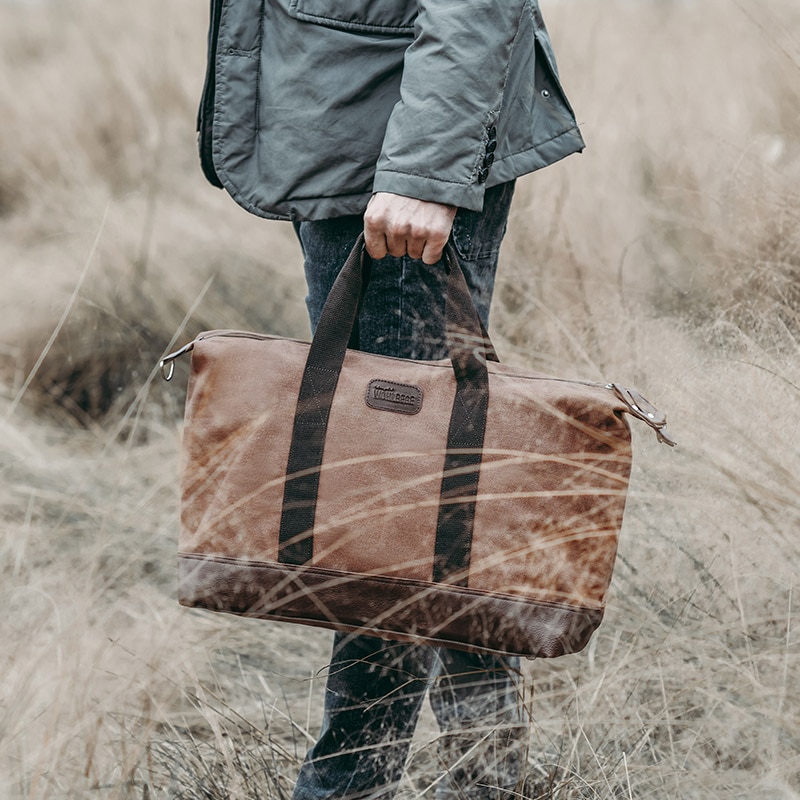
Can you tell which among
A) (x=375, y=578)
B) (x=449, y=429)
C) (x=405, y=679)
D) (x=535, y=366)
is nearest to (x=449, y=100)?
(x=449, y=429)

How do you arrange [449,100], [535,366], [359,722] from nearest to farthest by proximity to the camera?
[449,100] < [359,722] < [535,366]

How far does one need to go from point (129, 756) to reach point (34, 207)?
2.90 metres

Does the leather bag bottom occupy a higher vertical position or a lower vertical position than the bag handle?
lower

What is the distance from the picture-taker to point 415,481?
1.14 metres

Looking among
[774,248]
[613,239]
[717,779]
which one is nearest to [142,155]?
[613,239]

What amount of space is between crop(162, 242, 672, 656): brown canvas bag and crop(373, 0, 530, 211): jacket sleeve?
0.11 meters

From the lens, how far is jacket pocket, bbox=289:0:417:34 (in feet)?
3.62

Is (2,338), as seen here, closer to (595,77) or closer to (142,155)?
(142,155)

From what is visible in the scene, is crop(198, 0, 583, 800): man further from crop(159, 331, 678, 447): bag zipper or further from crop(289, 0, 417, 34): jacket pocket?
crop(159, 331, 678, 447): bag zipper

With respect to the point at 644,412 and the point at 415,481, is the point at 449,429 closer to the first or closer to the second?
the point at 415,481

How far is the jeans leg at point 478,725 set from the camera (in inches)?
50.9

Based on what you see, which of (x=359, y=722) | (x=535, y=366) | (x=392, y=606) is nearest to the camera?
(x=392, y=606)

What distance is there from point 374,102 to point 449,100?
141 millimetres

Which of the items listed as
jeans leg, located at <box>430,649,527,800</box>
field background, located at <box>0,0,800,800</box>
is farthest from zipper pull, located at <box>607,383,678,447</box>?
jeans leg, located at <box>430,649,527,800</box>
